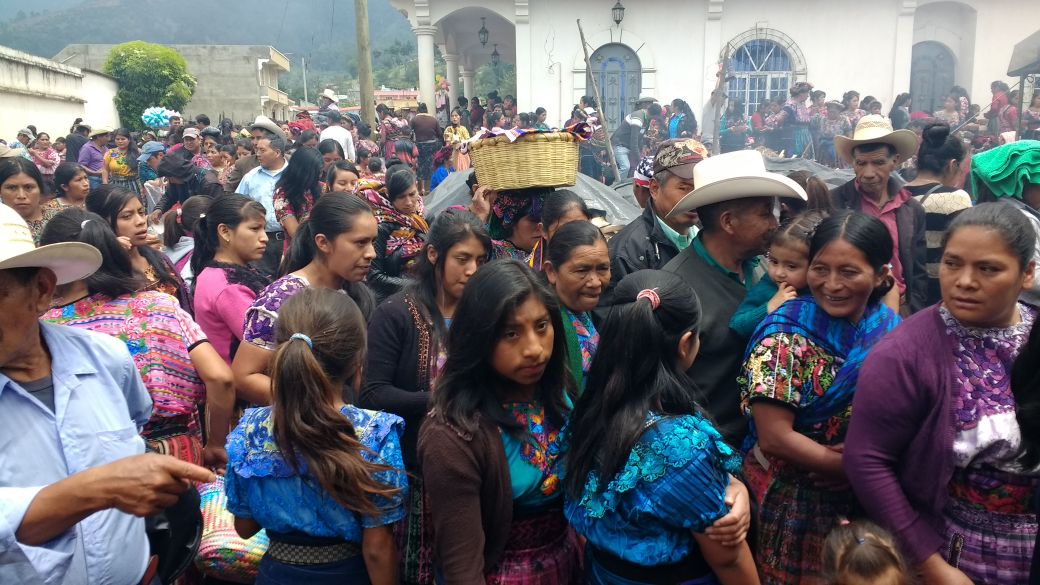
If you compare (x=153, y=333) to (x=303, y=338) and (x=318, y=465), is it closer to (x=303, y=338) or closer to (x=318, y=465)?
(x=303, y=338)

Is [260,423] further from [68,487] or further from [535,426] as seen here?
[535,426]

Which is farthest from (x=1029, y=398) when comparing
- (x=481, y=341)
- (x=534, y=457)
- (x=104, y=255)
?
(x=104, y=255)

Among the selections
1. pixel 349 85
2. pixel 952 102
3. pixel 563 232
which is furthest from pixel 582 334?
pixel 349 85

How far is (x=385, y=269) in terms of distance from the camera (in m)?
4.82

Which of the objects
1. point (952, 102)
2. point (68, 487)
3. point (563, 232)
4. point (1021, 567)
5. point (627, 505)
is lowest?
point (1021, 567)

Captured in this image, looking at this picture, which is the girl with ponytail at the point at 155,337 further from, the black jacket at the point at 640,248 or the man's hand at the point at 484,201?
the black jacket at the point at 640,248

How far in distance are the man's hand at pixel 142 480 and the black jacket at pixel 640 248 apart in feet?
7.66

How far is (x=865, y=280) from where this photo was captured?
250cm

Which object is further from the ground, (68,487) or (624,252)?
(624,252)

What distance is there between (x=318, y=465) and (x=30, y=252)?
944 mm

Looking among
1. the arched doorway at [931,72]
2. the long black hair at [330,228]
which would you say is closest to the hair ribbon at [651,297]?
the long black hair at [330,228]

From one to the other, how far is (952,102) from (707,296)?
15.3m

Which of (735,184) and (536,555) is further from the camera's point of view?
(735,184)

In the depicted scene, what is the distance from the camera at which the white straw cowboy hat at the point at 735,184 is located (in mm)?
3113
